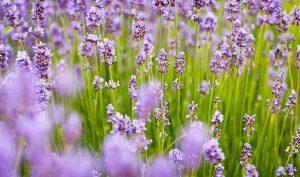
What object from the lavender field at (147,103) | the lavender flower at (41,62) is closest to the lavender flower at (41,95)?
the lavender field at (147,103)

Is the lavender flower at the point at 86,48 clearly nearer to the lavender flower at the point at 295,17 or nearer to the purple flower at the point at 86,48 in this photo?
the purple flower at the point at 86,48

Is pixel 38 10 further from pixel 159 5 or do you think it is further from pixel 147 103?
pixel 147 103

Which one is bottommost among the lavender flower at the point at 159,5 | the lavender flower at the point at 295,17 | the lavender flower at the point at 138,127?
the lavender flower at the point at 138,127

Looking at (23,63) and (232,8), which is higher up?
(232,8)

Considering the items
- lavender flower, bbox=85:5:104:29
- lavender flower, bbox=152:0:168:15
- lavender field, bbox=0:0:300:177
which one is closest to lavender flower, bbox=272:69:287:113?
lavender field, bbox=0:0:300:177

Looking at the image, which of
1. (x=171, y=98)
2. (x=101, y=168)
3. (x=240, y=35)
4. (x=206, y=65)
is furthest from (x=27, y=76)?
(x=206, y=65)

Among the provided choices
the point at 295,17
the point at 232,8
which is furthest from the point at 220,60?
the point at 295,17

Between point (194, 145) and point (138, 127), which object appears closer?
point (138, 127)

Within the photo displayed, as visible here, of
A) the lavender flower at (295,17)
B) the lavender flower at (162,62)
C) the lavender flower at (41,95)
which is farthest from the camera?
the lavender flower at (295,17)

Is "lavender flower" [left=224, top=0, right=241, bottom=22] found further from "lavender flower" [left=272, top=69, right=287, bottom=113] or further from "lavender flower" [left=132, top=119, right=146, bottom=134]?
"lavender flower" [left=132, top=119, right=146, bottom=134]
